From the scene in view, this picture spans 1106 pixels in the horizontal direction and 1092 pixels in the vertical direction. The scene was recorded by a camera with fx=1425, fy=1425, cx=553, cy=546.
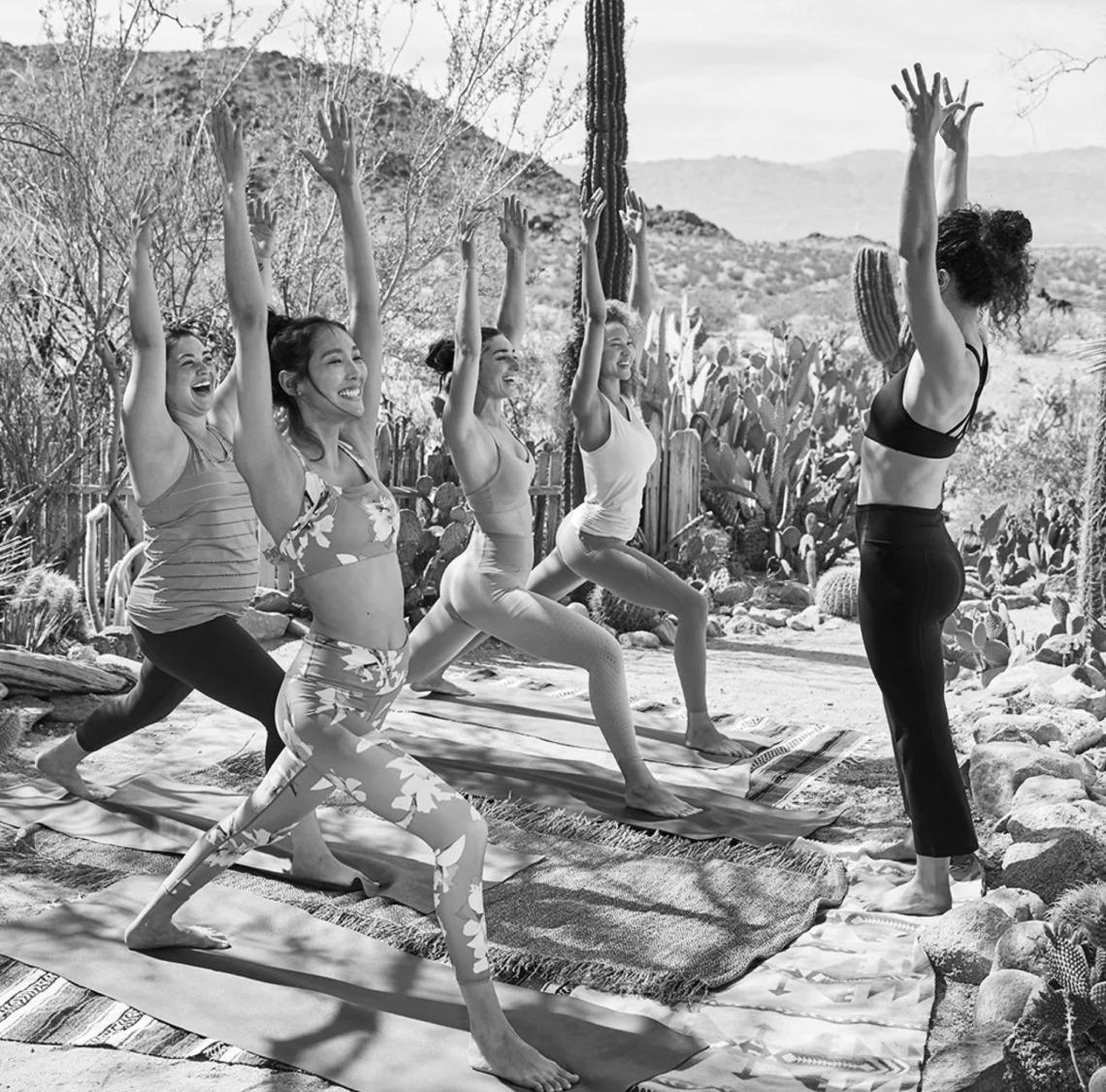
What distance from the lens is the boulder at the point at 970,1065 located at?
301cm

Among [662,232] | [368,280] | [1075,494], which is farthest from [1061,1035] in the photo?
[662,232]

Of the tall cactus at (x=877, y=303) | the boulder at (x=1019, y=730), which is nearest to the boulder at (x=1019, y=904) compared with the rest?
the boulder at (x=1019, y=730)

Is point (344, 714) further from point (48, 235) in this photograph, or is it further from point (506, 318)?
point (48, 235)

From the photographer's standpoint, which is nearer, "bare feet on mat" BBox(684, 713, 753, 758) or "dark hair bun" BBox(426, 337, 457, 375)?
"dark hair bun" BBox(426, 337, 457, 375)

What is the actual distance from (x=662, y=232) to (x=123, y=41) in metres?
42.9

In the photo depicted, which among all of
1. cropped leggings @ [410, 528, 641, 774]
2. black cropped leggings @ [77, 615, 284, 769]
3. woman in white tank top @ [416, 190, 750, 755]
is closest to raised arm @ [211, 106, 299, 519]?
black cropped leggings @ [77, 615, 284, 769]

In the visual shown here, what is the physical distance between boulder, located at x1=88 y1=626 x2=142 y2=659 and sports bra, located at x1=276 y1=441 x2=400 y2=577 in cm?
448

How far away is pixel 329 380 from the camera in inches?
135

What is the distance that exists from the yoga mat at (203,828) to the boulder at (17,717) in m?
0.68

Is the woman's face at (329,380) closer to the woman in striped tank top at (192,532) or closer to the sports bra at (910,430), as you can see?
the woman in striped tank top at (192,532)

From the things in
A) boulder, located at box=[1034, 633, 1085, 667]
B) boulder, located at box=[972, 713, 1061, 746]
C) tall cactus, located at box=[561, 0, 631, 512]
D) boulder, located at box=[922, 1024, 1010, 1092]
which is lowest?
boulder, located at box=[922, 1024, 1010, 1092]

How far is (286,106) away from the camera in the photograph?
39.1 feet

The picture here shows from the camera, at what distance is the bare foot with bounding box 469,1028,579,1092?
10.3 ft

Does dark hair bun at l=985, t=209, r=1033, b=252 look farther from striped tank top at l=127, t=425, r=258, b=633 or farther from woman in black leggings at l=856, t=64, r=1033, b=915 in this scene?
striped tank top at l=127, t=425, r=258, b=633
